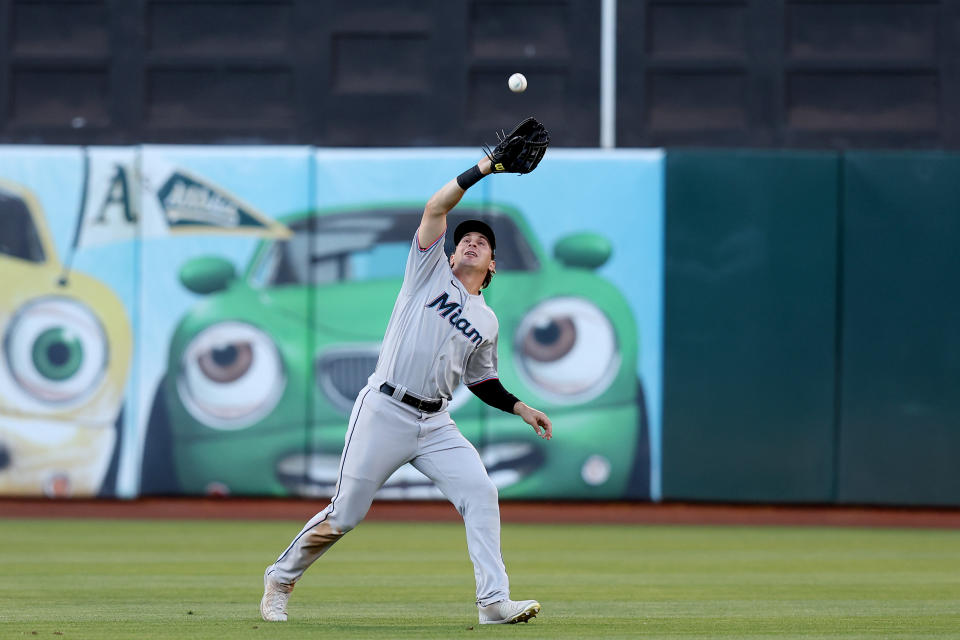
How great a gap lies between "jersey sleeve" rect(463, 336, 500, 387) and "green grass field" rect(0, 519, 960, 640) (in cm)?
98

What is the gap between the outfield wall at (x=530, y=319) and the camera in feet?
41.0

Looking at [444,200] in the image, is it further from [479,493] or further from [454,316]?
[479,493]

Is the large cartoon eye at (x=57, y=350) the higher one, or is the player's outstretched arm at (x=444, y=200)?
the player's outstretched arm at (x=444, y=200)

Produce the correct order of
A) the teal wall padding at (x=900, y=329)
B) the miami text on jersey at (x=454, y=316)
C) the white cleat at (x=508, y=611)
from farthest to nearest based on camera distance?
the teal wall padding at (x=900, y=329)
the miami text on jersey at (x=454, y=316)
the white cleat at (x=508, y=611)

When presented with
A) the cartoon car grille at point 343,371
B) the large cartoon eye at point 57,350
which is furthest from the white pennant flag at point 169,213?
the cartoon car grille at point 343,371

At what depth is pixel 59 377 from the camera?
41.3ft

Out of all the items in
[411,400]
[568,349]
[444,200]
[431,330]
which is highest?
[444,200]

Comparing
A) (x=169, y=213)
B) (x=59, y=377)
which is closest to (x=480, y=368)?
(x=169, y=213)

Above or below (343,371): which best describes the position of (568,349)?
above

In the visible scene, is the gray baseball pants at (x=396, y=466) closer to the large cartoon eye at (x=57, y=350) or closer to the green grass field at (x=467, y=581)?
the green grass field at (x=467, y=581)

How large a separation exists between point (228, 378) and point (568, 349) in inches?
116

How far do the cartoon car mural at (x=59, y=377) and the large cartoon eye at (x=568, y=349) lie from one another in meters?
3.50

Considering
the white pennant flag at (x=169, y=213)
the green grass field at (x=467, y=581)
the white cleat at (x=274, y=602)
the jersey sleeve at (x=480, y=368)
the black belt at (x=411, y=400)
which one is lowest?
the green grass field at (x=467, y=581)

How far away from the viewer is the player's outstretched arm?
5.45 meters
